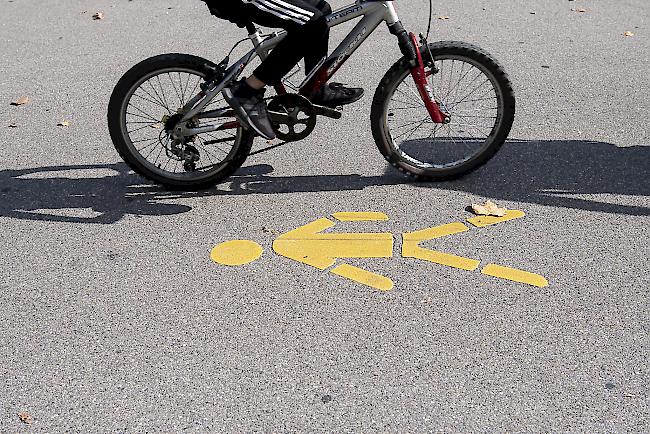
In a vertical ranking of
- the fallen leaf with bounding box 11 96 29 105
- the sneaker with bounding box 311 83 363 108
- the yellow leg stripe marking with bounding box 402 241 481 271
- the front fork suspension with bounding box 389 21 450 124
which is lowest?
the yellow leg stripe marking with bounding box 402 241 481 271

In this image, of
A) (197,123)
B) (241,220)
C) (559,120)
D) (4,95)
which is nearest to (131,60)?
(4,95)

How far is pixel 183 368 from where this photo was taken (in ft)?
10.9

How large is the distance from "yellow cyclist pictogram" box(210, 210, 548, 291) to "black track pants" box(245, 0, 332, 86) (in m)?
0.93

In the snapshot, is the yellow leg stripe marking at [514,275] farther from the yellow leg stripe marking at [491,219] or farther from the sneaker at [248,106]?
the sneaker at [248,106]

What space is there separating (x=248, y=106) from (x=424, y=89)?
3.57 ft

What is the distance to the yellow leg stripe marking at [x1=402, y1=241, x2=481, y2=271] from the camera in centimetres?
405

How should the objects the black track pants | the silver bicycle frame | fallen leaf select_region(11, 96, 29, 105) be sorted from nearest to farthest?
the black track pants
the silver bicycle frame
fallen leaf select_region(11, 96, 29, 105)

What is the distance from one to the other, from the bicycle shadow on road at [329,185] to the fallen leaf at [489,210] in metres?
0.17

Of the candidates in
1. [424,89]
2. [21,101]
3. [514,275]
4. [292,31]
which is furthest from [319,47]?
[21,101]

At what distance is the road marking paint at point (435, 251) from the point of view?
13.4ft

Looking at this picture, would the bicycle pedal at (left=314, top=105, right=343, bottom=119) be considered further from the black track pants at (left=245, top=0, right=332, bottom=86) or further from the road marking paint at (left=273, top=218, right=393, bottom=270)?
the road marking paint at (left=273, top=218, right=393, bottom=270)

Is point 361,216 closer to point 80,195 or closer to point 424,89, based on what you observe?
point 424,89

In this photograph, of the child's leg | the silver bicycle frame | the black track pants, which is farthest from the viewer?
the silver bicycle frame

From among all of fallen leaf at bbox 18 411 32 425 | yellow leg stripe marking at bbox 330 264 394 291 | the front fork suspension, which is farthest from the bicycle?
fallen leaf at bbox 18 411 32 425
